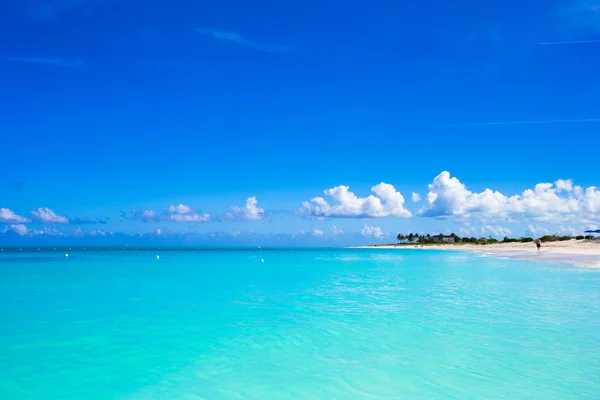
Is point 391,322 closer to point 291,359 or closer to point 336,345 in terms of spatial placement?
point 336,345

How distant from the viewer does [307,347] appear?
1354 centimetres

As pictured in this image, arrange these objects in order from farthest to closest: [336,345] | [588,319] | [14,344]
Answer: [588,319] < [14,344] < [336,345]

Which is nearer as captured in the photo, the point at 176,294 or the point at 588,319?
the point at 588,319

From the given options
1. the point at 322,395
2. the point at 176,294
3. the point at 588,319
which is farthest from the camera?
the point at 176,294

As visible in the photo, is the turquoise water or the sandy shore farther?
the sandy shore

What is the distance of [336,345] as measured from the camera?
1361 cm

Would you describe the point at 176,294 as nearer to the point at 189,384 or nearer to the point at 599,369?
the point at 189,384

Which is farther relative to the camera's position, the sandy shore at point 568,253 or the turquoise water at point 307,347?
the sandy shore at point 568,253

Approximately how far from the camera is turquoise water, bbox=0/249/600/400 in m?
9.98

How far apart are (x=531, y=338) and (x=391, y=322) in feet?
16.3

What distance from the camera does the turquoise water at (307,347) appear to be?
9984 mm

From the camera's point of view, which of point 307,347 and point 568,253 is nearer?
→ point 307,347

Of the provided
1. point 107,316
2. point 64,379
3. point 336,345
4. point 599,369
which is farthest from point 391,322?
point 107,316

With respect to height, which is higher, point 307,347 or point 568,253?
point 307,347
